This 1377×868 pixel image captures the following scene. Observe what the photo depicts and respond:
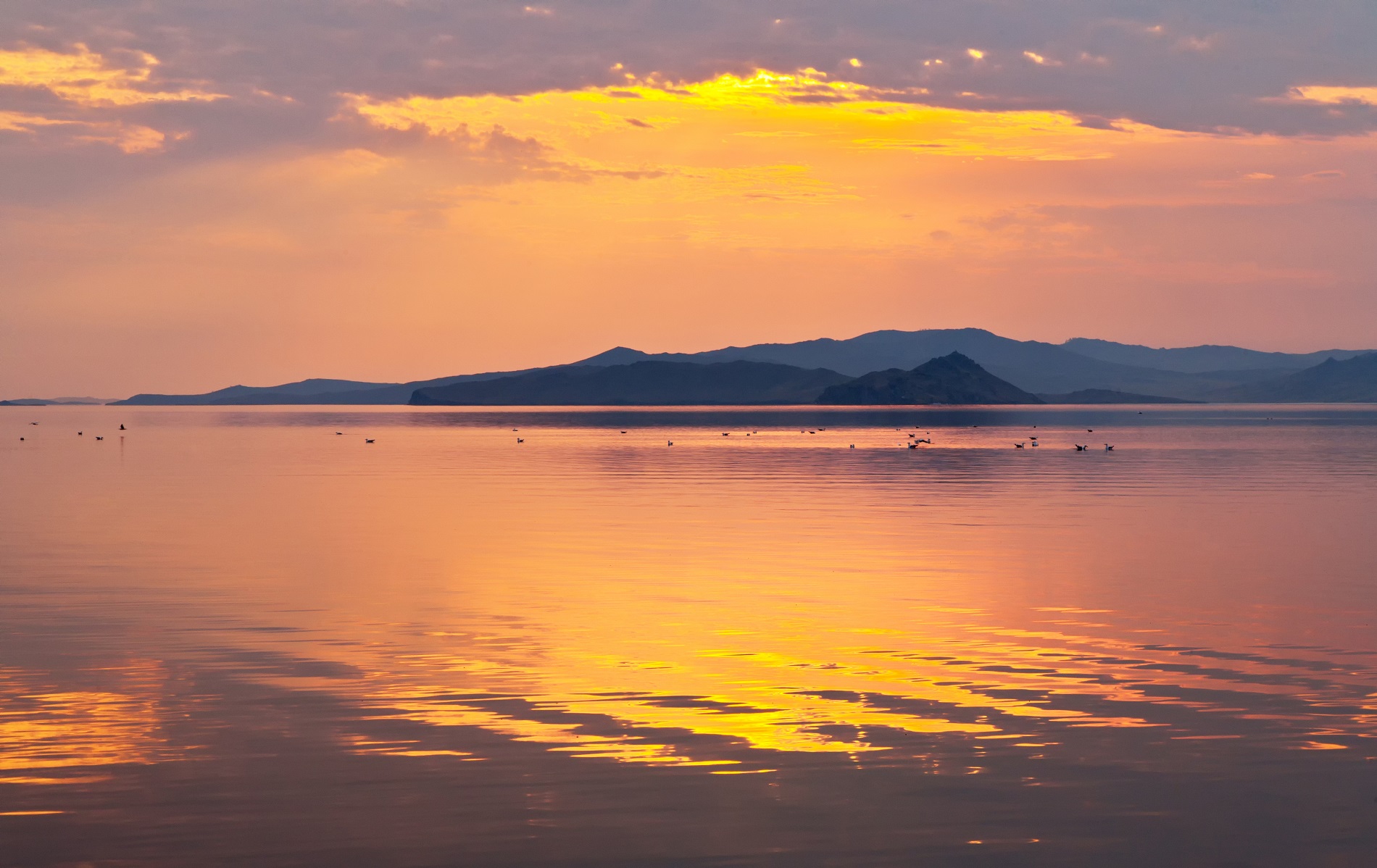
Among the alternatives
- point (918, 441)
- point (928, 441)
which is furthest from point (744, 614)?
point (918, 441)

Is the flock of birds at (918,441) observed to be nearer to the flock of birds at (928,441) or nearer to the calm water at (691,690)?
the flock of birds at (928,441)

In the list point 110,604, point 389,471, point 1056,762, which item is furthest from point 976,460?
point 1056,762

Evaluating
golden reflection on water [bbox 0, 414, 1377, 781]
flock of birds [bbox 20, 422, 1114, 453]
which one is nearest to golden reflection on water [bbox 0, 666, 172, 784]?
golden reflection on water [bbox 0, 414, 1377, 781]

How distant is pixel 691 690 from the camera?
1947 cm

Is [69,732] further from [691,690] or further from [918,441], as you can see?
[918,441]

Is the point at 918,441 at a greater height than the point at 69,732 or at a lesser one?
greater

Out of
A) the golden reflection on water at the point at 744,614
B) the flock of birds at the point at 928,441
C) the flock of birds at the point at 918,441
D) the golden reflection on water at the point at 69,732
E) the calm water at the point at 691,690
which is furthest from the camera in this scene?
the flock of birds at the point at 918,441

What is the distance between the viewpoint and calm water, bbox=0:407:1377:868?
13.4 meters

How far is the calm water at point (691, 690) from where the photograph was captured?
13.4m

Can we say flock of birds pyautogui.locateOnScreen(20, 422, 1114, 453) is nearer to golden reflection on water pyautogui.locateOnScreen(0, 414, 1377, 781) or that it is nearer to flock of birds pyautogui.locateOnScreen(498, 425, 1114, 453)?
flock of birds pyautogui.locateOnScreen(498, 425, 1114, 453)

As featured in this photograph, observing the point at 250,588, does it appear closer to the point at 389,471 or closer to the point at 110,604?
the point at 110,604

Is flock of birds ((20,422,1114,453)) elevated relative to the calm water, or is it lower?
elevated

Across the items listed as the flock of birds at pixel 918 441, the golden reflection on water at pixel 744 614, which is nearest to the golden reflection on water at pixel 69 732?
the golden reflection on water at pixel 744 614

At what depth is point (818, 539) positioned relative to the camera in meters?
40.0
